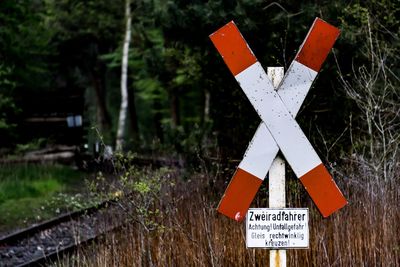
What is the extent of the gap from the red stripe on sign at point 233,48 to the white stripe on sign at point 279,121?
41 millimetres

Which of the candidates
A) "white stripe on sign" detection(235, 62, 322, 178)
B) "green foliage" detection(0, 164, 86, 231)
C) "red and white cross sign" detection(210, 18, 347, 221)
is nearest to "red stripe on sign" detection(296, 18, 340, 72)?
"red and white cross sign" detection(210, 18, 347, 221)

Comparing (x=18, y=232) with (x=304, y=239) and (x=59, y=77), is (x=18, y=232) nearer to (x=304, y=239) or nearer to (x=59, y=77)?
(x=304, y=239)

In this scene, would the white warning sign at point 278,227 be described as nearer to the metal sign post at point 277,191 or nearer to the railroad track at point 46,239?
the metal sign post at point 277,191

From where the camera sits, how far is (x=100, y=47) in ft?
114

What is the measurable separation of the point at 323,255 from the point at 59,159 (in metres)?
16.2

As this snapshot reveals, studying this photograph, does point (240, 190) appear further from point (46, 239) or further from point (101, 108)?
point (101, 108)

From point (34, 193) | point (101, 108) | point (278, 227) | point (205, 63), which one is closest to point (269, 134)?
point (278, 227)

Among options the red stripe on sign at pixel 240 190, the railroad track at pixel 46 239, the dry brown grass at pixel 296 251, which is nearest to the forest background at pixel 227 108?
the dry brown grass at pixel 296 251

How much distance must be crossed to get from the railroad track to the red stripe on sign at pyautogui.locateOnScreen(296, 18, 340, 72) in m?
5.06

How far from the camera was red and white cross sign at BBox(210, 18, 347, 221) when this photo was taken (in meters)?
4.15

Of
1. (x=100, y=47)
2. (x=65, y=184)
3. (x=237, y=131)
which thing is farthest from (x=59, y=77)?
(x=237, y=131)

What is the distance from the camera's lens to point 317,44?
418 cm

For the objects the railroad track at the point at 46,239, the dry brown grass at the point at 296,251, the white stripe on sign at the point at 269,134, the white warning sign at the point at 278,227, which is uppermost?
the white stripe on sign at the point at 269,134

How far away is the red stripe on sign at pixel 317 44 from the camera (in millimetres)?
4172
